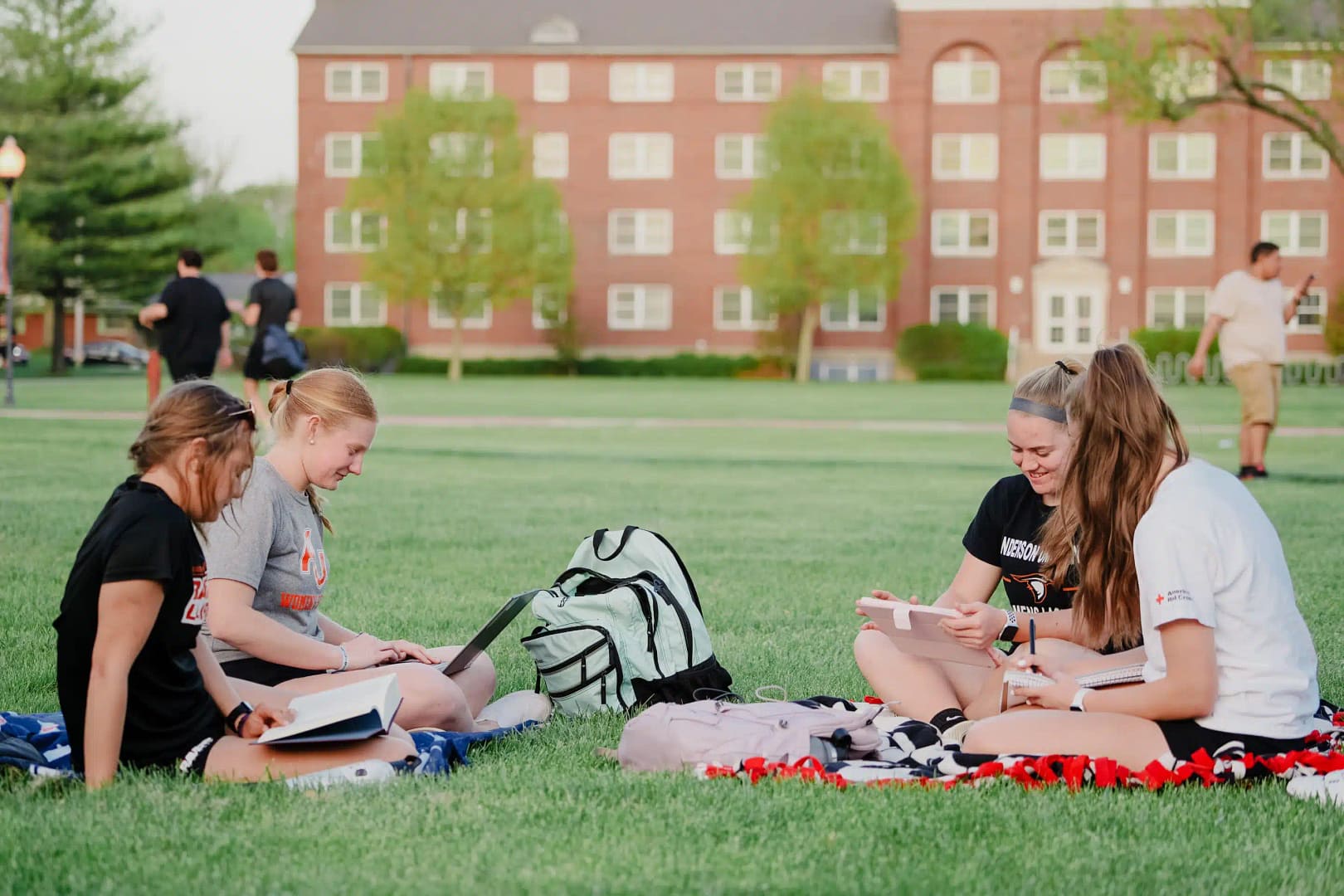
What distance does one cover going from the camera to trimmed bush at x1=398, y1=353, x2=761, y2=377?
5581cm

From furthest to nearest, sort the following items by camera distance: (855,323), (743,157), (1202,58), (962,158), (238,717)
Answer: (743,157) < (855,323) < (962,158) < (1202,58) < (238,717)

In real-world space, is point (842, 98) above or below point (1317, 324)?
above

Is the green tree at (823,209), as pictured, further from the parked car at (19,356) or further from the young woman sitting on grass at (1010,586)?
the young woman sitting on grass at (1010,586)

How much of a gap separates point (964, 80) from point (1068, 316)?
9.22 m

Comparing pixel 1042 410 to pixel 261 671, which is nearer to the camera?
pixel 261 671

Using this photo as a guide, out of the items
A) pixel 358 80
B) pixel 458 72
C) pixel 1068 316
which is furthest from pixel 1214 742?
pixel 358 80

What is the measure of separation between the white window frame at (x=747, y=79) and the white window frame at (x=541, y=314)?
32.2ft

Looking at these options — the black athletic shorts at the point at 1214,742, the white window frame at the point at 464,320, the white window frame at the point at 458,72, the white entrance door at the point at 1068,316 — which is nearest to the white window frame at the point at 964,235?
the white entrance door at the point at 1068,316

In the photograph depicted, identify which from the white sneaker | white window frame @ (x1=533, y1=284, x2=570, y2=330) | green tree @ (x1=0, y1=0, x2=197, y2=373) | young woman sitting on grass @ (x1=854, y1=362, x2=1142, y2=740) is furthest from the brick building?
the white sneaker

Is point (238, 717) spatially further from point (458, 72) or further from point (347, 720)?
point (458, 72)

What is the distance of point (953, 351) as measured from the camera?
54656 millimetres

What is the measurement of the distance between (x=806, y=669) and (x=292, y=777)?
2.48m

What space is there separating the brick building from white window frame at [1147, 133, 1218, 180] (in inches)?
3.0

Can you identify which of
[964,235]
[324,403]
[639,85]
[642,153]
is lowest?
[324,403]
